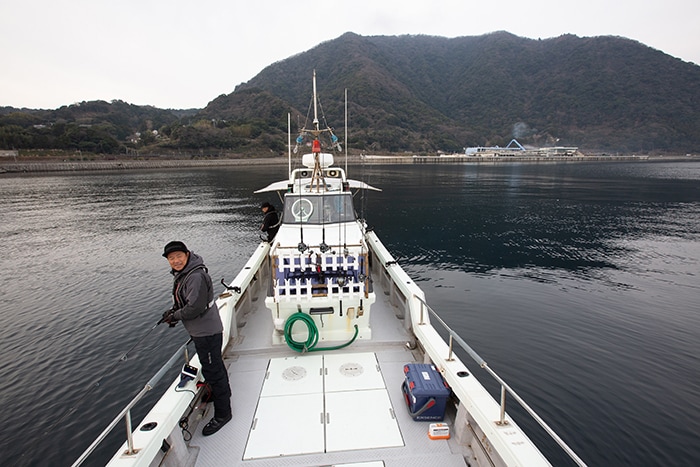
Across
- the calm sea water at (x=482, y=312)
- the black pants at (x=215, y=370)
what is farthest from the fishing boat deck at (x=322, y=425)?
the calm sea water at (x=482, y=312)

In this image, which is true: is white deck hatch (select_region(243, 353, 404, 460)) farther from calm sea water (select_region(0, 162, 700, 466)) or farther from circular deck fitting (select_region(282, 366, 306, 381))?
calm sea water (select_region(0, 162, 700, 466))

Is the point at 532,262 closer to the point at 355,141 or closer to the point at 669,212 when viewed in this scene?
the point at 669,212

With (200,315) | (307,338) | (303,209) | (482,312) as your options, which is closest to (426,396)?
(307,338)

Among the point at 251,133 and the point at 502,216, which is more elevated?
the point at 251,133

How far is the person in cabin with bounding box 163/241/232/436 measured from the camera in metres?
3.79

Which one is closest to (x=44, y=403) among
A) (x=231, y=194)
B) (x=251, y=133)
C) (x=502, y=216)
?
(x=502, y=216)

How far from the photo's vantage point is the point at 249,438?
13.8 ft

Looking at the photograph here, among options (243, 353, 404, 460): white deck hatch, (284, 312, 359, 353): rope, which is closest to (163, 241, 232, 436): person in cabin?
(243, 353, 404, 460): white deck hatch

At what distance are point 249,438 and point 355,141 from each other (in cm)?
13537

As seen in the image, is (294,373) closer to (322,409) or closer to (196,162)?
(322,409)

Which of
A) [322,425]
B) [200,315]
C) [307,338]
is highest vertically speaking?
[200,315]

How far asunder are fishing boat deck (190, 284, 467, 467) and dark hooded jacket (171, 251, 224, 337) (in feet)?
4.63

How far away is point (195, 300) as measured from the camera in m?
3.77

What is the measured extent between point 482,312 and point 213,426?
9.81 m
